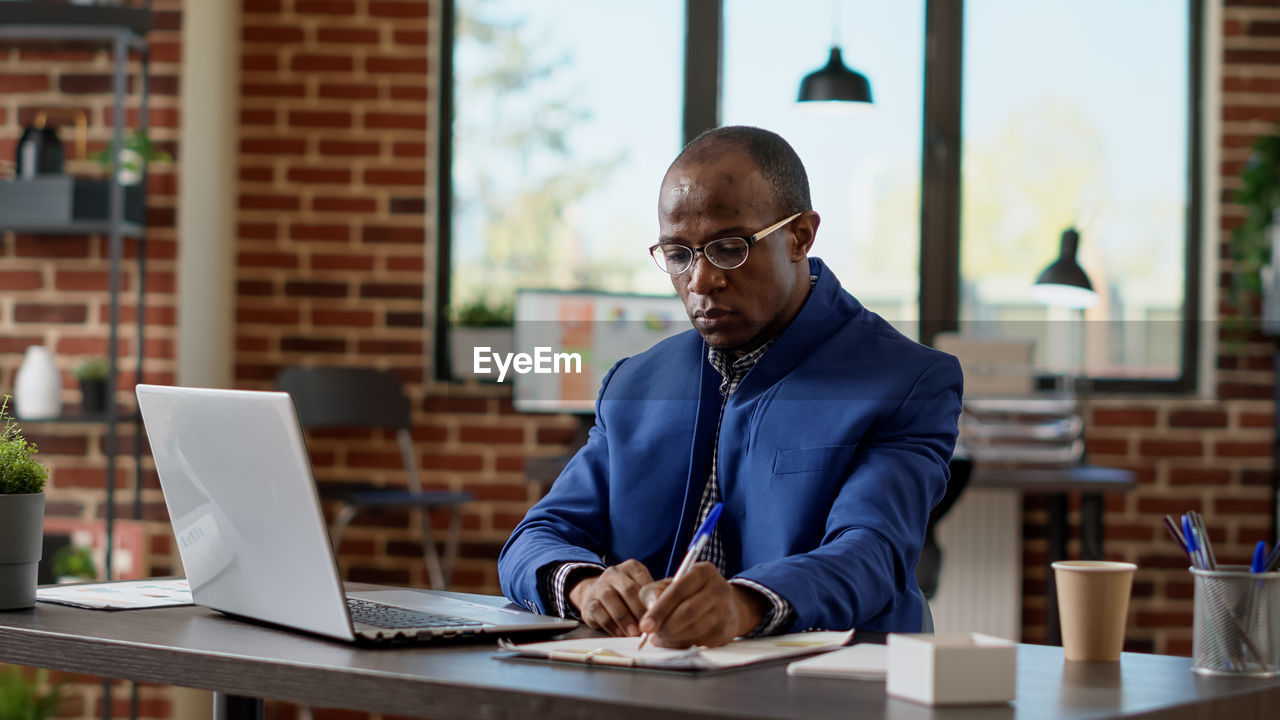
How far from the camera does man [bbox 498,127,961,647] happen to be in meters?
1.44

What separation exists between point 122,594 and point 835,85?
2805mm

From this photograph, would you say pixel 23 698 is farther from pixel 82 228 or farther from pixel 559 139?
pixel 559 139

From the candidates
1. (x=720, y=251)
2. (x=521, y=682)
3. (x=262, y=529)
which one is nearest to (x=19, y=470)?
(x=262, y=529)

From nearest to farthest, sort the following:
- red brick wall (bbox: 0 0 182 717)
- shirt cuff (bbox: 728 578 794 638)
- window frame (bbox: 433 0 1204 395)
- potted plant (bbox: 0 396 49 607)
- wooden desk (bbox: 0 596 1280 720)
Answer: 1. wooden desk (bbox: 0 596 1280 720)
2. shirt cuff (bbox: 728 578 794 638)
3. potted plant (bbox: 0 396 49 607)
4. red brick wall (bbox: 0 0 182 717)
5. window frame (bbox: 433 0 1204 395)

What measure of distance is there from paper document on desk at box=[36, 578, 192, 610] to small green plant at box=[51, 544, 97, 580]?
189cm

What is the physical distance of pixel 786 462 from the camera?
1.52 metres

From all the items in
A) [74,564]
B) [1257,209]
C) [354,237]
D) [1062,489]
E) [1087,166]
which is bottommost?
[74,564]

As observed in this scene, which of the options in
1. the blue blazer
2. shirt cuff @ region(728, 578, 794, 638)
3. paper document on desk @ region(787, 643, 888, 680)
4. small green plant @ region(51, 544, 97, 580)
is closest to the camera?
paper document on desk @ region(787, 643, 888, 680)

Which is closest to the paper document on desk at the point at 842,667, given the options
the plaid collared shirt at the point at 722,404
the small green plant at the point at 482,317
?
the plaid collared shirt at the point at 722,404

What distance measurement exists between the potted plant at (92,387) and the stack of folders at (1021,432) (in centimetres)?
231

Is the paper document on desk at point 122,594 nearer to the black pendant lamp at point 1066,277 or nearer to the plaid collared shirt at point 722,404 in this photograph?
the plaid collared shirt at point 722,404

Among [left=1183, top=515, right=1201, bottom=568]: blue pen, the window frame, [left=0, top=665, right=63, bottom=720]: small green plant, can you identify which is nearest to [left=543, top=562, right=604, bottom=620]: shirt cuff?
[left=1183, top=515, right=1201, bottom=568]: blue pen

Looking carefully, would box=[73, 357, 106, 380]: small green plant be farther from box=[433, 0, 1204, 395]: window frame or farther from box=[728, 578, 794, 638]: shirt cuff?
box=[728, 578, 794, 638]: shirt cuff

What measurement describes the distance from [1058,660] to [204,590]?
2.66 feet
